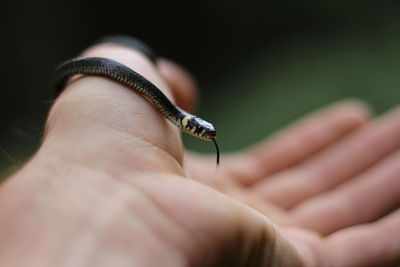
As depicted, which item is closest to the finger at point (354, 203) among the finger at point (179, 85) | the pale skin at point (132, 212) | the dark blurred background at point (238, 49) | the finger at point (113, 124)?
the pale skin at point (132, 212)

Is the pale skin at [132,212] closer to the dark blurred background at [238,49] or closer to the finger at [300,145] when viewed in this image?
the finger at [300,145]

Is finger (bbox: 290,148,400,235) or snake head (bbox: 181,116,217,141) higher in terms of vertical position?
snake head (bbox: 181,116,217,141)

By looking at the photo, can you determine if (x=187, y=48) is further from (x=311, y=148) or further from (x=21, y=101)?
(x=311, y=148)

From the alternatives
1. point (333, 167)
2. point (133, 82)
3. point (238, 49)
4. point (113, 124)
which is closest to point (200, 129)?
point (133, 82)

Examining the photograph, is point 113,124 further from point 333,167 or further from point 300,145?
point 300,145

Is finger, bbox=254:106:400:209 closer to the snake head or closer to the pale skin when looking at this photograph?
the pale skin

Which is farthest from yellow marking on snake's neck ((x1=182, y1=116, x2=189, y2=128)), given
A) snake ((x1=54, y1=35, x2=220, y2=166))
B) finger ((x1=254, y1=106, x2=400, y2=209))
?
finger ((x1=254, y1=106, x2=400, y2=209))

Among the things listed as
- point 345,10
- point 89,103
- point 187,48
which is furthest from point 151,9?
point 89,103
